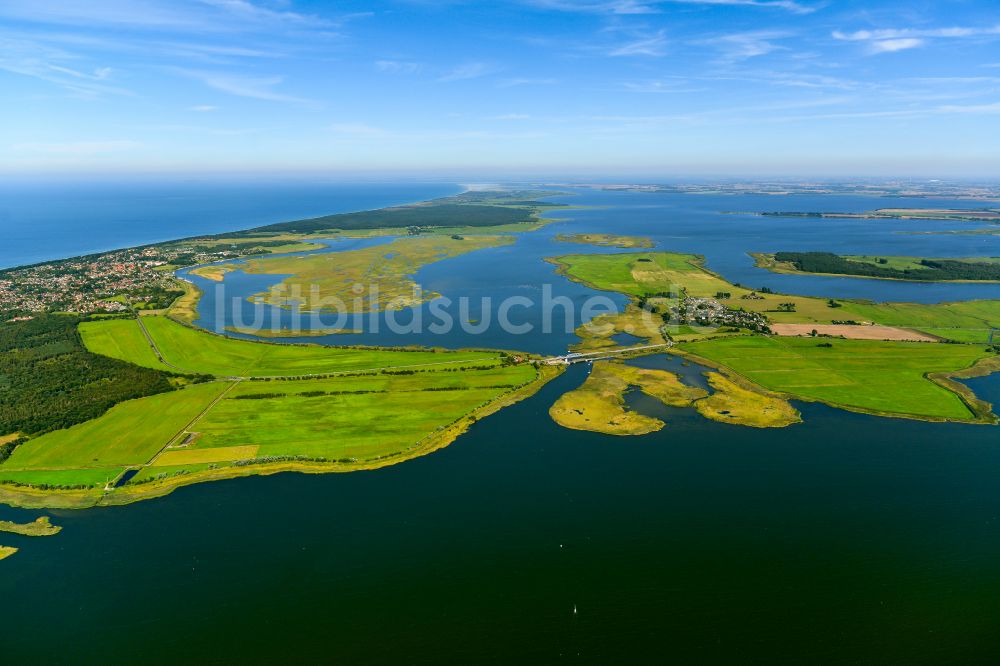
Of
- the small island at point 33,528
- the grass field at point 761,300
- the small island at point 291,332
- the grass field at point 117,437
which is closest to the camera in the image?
the small island at point 33,528

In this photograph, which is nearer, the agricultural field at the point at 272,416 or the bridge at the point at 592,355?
the agricultural field at the point at 272,416

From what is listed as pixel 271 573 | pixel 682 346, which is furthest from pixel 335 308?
pixel 271 573

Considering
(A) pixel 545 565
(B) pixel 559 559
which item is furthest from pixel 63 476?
(B) pixel 559 559

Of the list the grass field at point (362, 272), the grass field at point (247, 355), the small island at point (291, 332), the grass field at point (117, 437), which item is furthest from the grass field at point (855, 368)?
the grass field at point (117, 437)

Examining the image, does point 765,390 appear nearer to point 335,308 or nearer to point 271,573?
point 271,573

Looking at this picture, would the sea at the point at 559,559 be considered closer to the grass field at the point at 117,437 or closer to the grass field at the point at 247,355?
the grass field at the point at 117,437

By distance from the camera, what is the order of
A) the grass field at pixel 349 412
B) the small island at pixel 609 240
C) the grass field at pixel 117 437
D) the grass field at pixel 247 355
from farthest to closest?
the small island at pixel 609 240, the grass field at pixel 247 355, the grass field at pixel 349 412, the grass field at pixel 117 437

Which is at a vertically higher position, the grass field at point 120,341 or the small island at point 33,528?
the grass field at point 120,341
